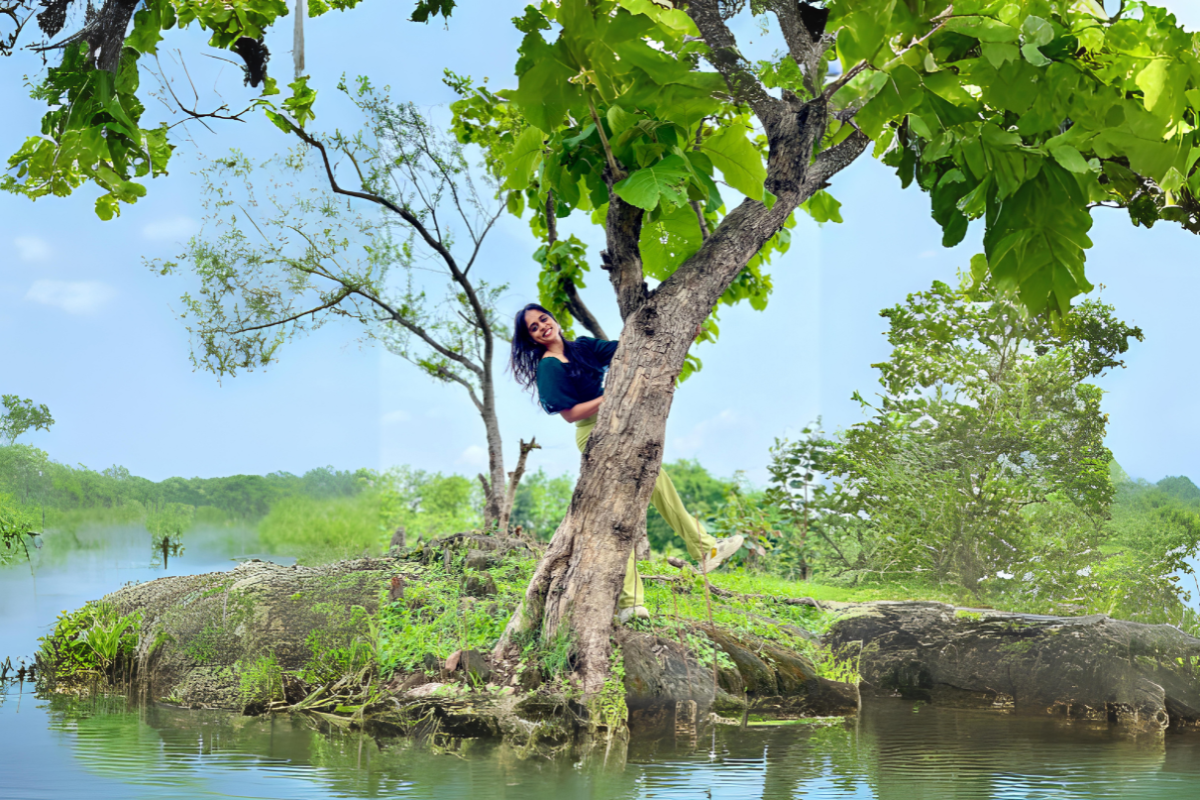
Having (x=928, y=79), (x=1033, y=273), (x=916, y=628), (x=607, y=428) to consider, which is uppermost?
(x=928, y=79)

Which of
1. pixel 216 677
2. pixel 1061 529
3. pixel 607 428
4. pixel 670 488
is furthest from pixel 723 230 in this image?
pixel 1061 529

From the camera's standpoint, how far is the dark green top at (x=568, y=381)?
4.61m

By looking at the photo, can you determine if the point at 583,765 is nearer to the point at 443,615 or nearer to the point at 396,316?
the point at 443,615

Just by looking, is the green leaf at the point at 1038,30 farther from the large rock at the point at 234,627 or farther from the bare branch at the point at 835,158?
the large rock at the point at 234,627

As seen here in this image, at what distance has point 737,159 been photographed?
3840mm

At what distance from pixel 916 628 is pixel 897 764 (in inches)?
78.4

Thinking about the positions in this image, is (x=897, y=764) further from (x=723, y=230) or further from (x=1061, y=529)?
(x=1061, y=529)

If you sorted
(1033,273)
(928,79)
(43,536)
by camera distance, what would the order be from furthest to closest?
(43,536) → (1033,273) → (928,79)

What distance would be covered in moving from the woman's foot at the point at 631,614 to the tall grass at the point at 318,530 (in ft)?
13.8

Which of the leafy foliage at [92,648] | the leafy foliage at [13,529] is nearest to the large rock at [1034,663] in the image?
the leafy foliage at [92,648]

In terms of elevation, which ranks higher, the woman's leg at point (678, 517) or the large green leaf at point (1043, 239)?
the large green leaf at point (1043, 239)

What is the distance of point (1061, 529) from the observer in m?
6.93

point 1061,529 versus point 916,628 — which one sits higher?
point 1061,529

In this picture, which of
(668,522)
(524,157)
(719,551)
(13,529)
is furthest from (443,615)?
(13,529)
